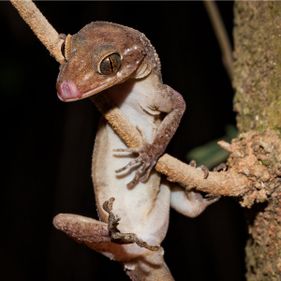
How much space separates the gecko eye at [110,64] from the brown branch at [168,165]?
0.13 m

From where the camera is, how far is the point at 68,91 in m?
1.99

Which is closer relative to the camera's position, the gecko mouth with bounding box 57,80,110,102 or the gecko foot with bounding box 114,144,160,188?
the gecko mouth with bounding box 57,80,110,102

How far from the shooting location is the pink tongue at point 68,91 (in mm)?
1974

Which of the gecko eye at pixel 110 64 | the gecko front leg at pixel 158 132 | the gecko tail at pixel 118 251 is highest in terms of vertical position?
the gecko eye at pixel 110 64

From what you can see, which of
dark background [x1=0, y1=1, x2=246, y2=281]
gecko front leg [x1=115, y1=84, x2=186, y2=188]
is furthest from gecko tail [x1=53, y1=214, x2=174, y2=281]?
dark background [x1=0, y1=1, x2=246, y2=281]

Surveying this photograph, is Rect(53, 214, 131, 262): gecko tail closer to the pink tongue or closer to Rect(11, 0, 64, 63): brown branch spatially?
the pink tongue

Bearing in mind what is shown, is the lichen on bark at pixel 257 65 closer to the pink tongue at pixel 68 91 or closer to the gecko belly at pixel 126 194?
the gecko belly at pixel 126 194

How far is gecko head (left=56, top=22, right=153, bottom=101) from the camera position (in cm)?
202

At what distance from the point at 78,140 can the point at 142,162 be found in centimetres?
377

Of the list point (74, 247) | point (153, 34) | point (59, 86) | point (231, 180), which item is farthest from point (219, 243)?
point (59, 86)

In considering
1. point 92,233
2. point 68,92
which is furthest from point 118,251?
point 68,92

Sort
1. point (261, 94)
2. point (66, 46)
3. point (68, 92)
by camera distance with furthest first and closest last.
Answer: point (261, 94) → point (66, 46) → point (68, 92)

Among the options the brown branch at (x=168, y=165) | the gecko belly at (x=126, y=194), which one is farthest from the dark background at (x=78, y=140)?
the brown branch at (x=168, y=165)

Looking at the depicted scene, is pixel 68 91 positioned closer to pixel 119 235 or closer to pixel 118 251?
pixel 119 235
